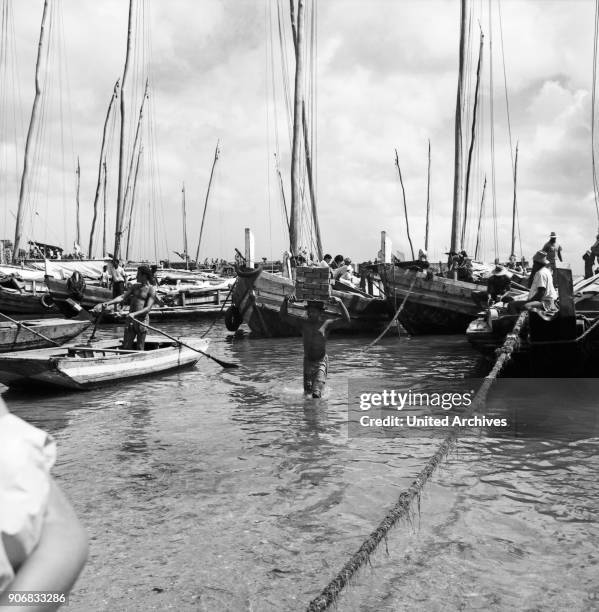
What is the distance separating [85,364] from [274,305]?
1053cm

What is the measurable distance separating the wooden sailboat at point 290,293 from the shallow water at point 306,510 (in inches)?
433

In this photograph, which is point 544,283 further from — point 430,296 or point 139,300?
point 430,296

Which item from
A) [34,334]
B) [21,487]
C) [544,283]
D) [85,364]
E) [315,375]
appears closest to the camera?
[21,487]

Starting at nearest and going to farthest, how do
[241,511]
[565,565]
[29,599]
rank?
[29,599], [565,565], [241,511]

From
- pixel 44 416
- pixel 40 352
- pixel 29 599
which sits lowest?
pixel 44 416

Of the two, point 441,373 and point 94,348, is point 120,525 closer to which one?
point 94,348

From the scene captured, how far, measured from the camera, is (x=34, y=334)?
1466 cm

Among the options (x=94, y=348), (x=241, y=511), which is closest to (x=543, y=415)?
(x=241, y=511)

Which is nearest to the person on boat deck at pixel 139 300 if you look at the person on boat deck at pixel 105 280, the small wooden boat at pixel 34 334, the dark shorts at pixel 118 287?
the small wooden boat at pixel 34 334

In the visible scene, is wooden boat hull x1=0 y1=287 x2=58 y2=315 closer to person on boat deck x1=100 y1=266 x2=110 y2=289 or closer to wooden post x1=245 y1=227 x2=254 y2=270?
person on boat deck x1=100 y1=266 x2=110 y2=289

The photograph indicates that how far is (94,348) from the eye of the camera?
478 inches

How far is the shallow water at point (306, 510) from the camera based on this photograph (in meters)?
4.02

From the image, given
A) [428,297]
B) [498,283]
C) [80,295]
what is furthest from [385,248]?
[80,295]

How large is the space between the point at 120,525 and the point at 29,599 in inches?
171
